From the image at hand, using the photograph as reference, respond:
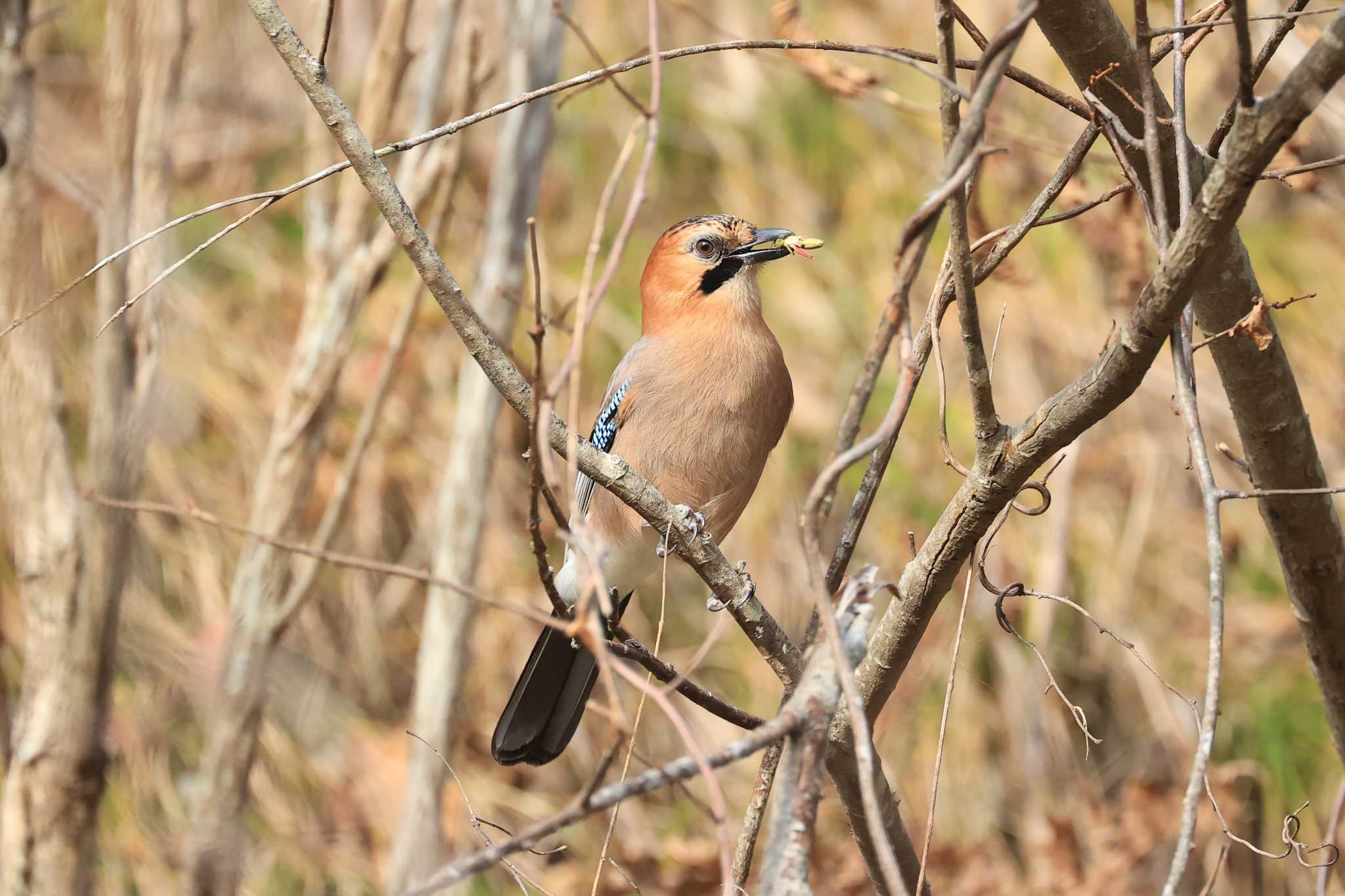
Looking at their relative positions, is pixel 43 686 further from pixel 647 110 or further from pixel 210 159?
pixel 210 159

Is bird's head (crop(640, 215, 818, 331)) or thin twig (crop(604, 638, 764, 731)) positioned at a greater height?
bird's head (crop(640, 215, 818, 331))

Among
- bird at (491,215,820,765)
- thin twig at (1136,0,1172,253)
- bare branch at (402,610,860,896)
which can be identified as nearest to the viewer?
bare branch at (402,610,860,896)

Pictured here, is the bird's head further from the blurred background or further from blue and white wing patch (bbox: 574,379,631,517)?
the blurred background

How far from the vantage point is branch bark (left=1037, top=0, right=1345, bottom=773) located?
210 centimetres

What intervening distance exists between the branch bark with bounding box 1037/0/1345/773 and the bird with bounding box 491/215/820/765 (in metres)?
1.16

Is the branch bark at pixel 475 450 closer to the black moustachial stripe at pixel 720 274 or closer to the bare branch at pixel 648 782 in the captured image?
the black moustachial stripe at pixel 720 274

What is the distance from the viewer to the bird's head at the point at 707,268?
381 cm

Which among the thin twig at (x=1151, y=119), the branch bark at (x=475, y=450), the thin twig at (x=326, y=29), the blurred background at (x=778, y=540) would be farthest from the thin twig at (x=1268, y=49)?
the branch bark at (x=475, y=450)

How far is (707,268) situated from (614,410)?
1.67ft

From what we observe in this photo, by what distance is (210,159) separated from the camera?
280 inches

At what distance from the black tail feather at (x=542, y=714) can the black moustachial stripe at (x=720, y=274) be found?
1.13m

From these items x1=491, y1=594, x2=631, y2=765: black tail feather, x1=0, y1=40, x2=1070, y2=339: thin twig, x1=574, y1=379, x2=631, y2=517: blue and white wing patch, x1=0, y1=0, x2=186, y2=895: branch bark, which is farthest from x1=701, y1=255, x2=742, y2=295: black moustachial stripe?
x1=0, y1=40, x2=1070, y2=339: thin twig

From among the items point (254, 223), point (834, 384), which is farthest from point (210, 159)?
point (834, 384)

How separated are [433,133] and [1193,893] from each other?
4.71 m
